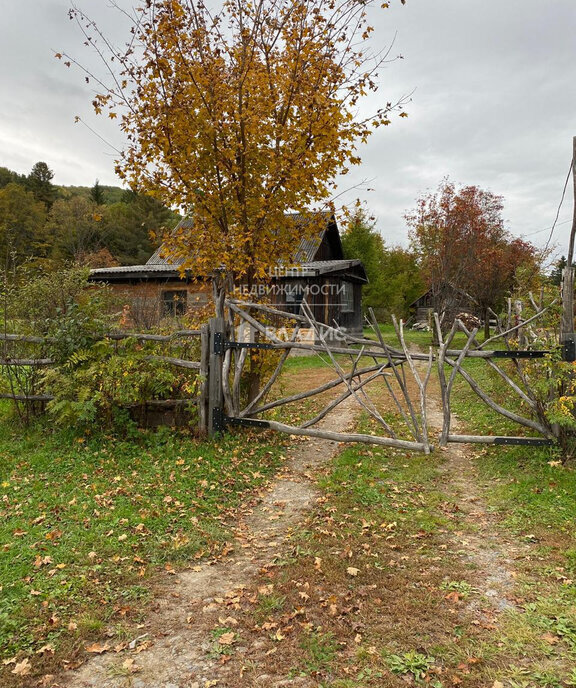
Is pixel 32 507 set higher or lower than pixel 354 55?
lower

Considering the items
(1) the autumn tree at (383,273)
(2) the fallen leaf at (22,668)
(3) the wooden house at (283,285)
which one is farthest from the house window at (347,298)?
(2) the fallen leaf at (22,668)

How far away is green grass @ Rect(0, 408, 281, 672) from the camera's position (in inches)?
136

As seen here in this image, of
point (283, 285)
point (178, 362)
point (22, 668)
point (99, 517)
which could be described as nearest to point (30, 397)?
point (178, 362)

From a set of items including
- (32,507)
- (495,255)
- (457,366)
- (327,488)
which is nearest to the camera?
(32,507)

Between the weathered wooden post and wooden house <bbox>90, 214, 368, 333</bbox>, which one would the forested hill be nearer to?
wooden house <bbox>90, 214, 368, 333</bbox>

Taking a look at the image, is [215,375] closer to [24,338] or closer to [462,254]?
[24,338]

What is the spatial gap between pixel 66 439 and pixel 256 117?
546 cm

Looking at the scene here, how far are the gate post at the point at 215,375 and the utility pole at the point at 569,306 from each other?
4611mm

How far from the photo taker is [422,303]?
55344 mm

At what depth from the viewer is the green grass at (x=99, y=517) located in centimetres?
345

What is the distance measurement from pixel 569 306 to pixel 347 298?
18636mm

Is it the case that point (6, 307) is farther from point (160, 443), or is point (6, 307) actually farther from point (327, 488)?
point (327, 488)

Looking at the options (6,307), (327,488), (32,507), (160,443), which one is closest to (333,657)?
(327,488)

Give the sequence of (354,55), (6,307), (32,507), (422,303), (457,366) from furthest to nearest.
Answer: (422,303)
(6,307)
(354,55)
(457,366)
(32,507)
